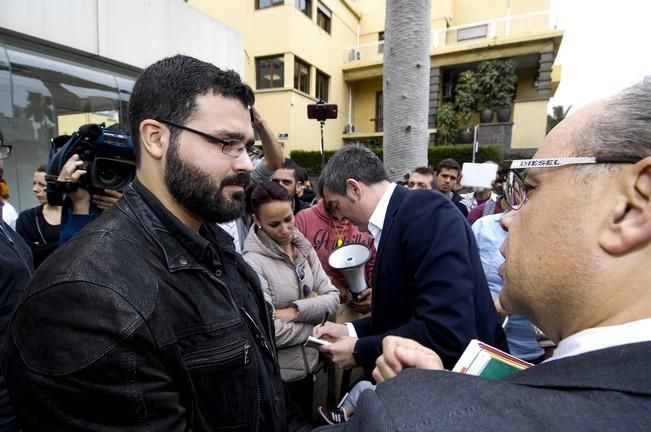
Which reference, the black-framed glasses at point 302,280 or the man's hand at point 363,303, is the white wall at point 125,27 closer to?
the black-framed glasses at point 302,280

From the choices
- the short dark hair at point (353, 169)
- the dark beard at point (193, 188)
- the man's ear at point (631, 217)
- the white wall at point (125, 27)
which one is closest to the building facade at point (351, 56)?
the white wall at point (125, 27)

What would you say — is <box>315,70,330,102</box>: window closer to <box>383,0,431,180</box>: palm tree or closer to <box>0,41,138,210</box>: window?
<box>0,41,138,210</box>: window

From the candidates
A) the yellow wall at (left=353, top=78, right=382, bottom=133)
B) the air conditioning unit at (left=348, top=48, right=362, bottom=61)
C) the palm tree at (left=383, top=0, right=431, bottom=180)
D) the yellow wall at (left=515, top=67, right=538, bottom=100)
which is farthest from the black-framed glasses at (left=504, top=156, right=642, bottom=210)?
the air conditioning unit at (left=348, top=48, right=362, bottom=61)

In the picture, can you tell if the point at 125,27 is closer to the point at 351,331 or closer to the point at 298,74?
the point at 351,331

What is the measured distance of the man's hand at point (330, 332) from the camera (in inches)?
81.0

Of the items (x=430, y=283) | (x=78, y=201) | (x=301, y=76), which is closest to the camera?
(x=430, y=283)

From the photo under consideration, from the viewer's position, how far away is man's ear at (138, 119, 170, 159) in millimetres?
1355

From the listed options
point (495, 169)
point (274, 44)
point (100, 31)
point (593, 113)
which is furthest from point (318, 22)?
point (593, 113)

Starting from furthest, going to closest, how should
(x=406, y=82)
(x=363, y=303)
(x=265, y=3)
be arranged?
(x=265, y=3) < (x=406, y=82) < (x=363, y=303)

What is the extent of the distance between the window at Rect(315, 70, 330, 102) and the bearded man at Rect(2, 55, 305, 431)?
58.5ft

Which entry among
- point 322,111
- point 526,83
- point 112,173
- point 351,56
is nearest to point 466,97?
point 526,83

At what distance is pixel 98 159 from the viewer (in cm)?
178

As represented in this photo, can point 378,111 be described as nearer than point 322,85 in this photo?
No

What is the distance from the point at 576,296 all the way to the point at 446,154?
584 inches
